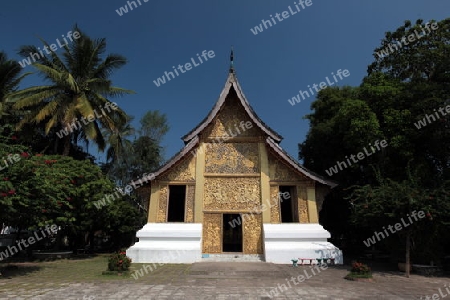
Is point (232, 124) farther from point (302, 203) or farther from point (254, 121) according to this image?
point (302, 203)

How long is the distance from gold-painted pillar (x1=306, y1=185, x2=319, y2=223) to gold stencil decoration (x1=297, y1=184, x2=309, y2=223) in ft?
0.43

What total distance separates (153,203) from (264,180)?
16.3 ft

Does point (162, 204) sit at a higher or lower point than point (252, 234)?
higher

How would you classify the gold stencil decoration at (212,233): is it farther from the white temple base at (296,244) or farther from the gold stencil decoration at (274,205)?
the gold stencil decoration at (274,205)

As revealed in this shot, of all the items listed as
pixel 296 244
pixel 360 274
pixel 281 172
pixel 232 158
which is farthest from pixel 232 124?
pixel 360 274

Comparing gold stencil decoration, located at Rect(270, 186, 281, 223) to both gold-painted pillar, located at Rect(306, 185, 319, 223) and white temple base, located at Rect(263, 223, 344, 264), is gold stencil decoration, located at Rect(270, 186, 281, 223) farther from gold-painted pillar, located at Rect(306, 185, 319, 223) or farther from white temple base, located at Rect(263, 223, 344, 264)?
gold-painted pillar, located at Rect(306, 185, 319, 223)

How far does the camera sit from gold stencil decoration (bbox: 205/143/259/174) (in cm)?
Result: 1269

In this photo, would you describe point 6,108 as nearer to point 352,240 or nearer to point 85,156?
point 85,156

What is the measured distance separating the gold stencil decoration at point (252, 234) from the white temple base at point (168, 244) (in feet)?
6.59

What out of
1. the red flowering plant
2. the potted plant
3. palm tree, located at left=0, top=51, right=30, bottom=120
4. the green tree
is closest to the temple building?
the green tree

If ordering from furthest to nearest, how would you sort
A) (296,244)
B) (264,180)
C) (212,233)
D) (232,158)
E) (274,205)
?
(232,158)
(264,180)
(274,205)
(212,233)
(296,244)

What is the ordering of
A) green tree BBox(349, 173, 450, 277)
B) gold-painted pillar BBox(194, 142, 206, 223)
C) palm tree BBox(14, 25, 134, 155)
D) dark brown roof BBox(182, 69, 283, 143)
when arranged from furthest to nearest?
palm tree BBox(14, 25, 134, 155)
dark brown roof BBox(182, 69, 283, 143)
gold-painted pillar BBox(194, 142, 206, 223)
green tree BBox(349, 173, 450, 277)

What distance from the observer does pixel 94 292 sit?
611 cm

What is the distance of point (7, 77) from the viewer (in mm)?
18484
